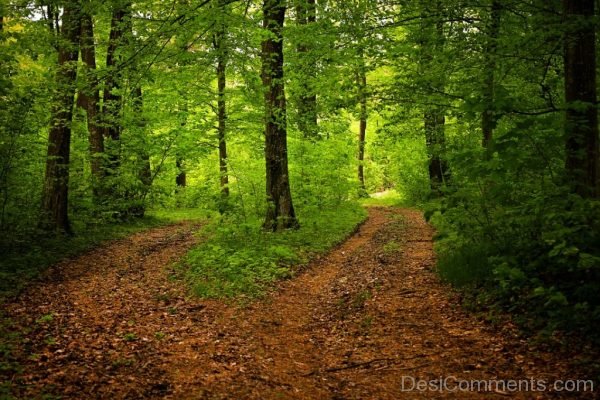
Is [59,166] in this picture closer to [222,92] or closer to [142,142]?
[142,142]

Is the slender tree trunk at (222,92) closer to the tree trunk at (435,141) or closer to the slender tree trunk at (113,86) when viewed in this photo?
the slender tree trunk at (113,86)

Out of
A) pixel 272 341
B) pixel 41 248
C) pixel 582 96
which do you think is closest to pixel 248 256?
pixel 272 341

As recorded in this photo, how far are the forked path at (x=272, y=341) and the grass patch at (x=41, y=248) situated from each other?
441mm

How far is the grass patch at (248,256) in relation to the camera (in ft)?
30.6

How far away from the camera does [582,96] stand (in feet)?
21.2

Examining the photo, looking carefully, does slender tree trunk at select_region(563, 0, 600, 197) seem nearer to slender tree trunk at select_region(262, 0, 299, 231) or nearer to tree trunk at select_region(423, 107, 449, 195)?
tree trunk at select_region(423, 107, 449, 195)

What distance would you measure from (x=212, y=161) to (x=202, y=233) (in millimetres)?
13586

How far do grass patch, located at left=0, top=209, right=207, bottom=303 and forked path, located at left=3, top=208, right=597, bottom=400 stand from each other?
1.45ft

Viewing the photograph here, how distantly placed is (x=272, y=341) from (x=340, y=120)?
14.9 metres

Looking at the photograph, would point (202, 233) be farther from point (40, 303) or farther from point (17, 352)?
point (17, 352)

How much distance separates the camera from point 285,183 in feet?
46.6

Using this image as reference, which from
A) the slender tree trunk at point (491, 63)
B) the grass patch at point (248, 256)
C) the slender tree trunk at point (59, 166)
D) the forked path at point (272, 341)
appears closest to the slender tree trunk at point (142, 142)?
the slender tree trunk at point (59, 166)

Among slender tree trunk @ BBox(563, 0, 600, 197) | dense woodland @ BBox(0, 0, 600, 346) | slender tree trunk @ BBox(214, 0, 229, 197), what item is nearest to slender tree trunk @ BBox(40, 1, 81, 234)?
dense woodland @ BBox(0, 0, 600, 346)

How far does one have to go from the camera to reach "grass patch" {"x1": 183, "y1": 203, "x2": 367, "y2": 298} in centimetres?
934
